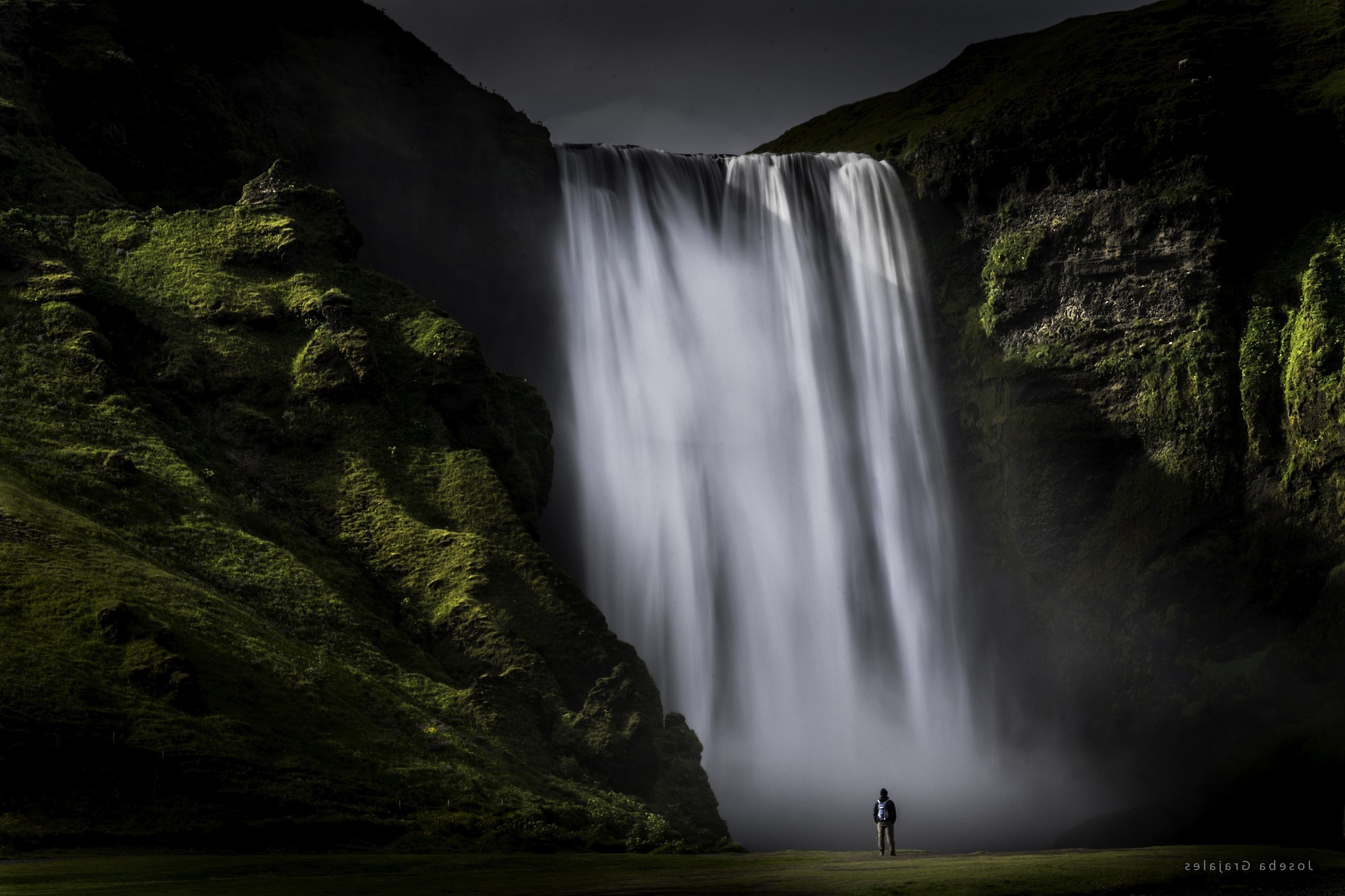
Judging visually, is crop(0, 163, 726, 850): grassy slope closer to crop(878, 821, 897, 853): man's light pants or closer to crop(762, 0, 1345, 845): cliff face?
crop(878, 821, 897, 853): man's light pants

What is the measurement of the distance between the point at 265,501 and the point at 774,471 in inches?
934

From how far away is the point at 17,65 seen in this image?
1604 inches

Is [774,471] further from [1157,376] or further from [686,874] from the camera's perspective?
[686,874]

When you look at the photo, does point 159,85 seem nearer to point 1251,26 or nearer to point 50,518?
point 50,518

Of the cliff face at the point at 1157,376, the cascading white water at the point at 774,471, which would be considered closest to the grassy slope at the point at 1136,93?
the cliff face at the point at 1157,376

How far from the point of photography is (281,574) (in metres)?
29.1

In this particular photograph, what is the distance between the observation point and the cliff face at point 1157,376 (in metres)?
45.8

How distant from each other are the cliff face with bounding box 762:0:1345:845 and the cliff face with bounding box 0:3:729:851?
22.1 meters

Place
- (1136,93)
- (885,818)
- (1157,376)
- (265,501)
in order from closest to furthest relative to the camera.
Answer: (885,818) → (265,501) → (1157,376) → (1136,93)

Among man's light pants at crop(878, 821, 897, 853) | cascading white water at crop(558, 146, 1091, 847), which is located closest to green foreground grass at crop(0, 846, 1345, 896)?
man's light pants at crop(878, 821, 897, 853)

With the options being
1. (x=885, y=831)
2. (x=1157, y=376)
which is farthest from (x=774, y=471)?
(x=885, y=831)

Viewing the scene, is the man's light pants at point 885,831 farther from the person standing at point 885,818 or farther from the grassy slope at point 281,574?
the grassy slope at point 281,574

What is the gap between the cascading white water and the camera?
44188 millimetres

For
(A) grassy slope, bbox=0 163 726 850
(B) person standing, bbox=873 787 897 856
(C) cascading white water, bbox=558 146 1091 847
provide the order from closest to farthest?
(A) grassy slope, bbox=0 163 726 850
(B) person standing, bbox=873 787 897 856
(C) cascading white water, bbox=558 146 1091 847
